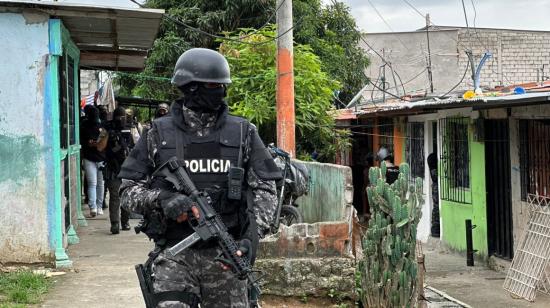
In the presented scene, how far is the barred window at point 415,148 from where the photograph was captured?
49.0 feet

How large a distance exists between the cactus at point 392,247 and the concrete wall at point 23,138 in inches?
113

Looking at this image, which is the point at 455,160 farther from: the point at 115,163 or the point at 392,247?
the point at 392,247

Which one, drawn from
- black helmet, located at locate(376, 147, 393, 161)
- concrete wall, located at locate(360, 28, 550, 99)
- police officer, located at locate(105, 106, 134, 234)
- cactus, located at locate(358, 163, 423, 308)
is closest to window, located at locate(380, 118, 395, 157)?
black helmet, located at locate(376, 147, 393, 161)

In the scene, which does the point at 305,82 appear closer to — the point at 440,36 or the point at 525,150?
the point at 525,150

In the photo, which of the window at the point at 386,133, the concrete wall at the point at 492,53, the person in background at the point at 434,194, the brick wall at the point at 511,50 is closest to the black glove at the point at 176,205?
the person in background at the point at 434,194

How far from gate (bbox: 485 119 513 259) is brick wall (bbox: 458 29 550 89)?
1308 centimetres

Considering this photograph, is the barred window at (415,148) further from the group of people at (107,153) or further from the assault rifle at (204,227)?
the assault rifle at (204,227)

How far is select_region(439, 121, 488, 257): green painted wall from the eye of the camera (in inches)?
464

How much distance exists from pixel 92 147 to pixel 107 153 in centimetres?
61

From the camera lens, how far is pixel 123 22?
7.89m

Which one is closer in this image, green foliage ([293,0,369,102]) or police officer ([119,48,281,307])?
police officer ([119,48,281,307])

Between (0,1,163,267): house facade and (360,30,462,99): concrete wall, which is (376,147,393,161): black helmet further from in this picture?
(0,1,163,267): house facade

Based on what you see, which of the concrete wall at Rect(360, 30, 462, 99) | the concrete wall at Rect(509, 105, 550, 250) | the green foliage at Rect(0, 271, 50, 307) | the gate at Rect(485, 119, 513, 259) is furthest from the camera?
the concrete wall at Rect(360, 30, 462, 99)

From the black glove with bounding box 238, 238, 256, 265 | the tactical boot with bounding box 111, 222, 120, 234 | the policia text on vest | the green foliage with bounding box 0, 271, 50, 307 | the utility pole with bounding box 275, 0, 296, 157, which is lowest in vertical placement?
the green foliage with bounding box 0, 271, 50, 307
